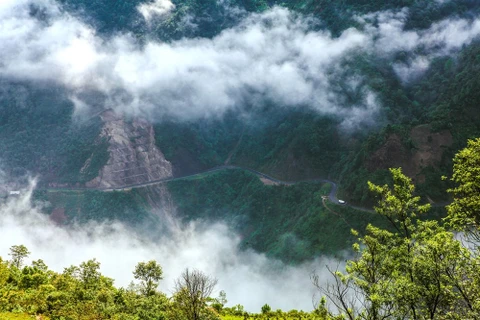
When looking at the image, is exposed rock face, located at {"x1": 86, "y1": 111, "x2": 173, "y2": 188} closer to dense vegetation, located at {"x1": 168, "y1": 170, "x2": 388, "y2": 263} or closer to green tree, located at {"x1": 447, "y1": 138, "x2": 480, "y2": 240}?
dense vegetation, located at {"x1": 168, "y1": 170, "x2": 388, "y2": 263}

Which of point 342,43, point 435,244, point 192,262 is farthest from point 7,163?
point 435,244

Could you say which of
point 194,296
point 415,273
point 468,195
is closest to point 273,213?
point 194,296

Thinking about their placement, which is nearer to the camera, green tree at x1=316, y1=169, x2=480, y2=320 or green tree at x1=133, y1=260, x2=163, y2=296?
green tree at x1=316, y1=169, x2=480, y2=320

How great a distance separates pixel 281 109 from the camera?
198500mm

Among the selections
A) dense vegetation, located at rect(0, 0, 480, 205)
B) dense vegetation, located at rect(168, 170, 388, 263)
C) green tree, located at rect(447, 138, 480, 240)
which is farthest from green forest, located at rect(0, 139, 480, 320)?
dense vegetation, located at rect(0, 0, 480, 205)

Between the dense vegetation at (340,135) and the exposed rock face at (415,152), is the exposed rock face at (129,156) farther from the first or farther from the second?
the exposed rock face at (415,152)

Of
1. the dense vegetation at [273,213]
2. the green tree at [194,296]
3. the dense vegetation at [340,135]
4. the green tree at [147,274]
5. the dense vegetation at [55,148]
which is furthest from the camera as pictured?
the dense vegetation at [55,148]

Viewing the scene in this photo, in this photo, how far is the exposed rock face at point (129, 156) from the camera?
576 ft

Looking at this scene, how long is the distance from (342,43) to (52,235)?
15183cm

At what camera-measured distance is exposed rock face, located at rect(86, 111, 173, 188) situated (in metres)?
176

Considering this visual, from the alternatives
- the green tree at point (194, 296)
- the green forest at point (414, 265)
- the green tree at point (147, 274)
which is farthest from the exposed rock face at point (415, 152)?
the green forest at point (414, 265)

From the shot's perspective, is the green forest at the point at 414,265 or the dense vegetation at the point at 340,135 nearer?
the green forest at the point at 414,265

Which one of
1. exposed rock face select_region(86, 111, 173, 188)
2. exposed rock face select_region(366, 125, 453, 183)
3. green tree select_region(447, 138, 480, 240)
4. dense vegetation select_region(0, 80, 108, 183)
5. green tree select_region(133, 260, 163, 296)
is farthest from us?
dense vegetation select_region(0, 80, 108, 183)

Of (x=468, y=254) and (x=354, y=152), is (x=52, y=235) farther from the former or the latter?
(x=468, y=254)
